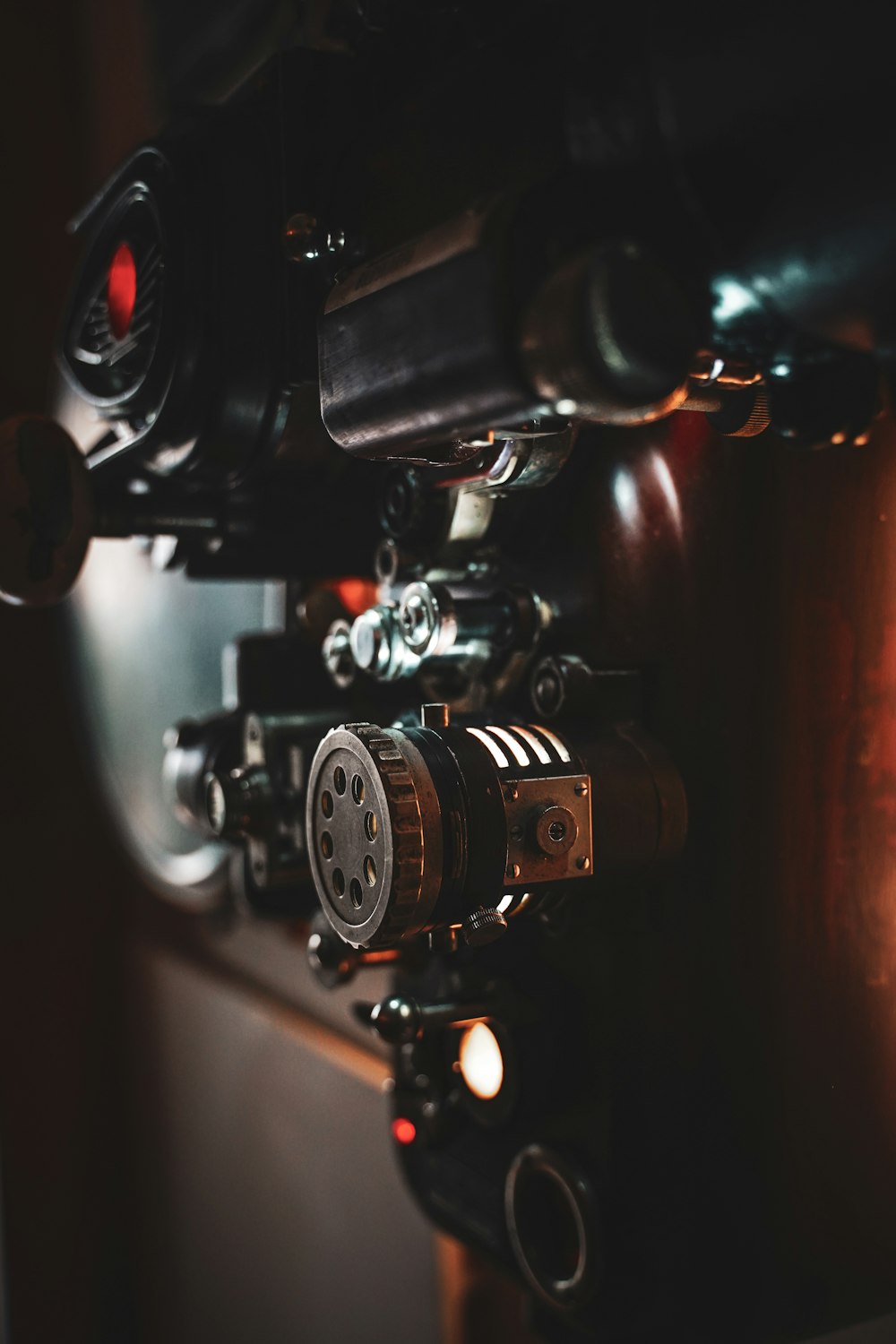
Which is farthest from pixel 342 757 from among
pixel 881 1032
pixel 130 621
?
pixel 130 621

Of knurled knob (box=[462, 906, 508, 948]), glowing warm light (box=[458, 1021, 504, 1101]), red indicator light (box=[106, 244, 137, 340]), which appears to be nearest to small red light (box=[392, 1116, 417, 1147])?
glowing warm light (box=[458, 1021, 504, 1101])

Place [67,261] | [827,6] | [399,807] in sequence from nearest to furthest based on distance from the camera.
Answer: [827,6] → [399,807] → [67,261]

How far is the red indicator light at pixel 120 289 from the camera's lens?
73 centimetres

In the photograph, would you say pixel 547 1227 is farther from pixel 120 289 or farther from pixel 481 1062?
pixel 120 289

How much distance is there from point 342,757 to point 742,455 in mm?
247

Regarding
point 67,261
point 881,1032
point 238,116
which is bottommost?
point 881,1032

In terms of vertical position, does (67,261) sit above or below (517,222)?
above

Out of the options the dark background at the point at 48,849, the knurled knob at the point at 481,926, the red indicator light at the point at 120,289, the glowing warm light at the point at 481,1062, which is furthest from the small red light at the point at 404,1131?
the dark background at the point at 48,849

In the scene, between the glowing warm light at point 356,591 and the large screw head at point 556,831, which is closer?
the large screw head at point 556,831

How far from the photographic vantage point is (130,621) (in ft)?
4.26

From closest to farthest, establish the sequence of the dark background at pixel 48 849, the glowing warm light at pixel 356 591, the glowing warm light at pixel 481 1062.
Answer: the glowing warm light at pixel 481 1062
the glowing warm light at pixel 356 591
the dark background at pixel 48 849

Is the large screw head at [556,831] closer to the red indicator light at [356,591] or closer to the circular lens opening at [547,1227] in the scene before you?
Answer: the circular lens opening at [547,1227]

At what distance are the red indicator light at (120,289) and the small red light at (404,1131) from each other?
1.82 ft

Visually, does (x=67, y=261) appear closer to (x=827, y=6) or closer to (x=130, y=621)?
(x=130, y=621)
